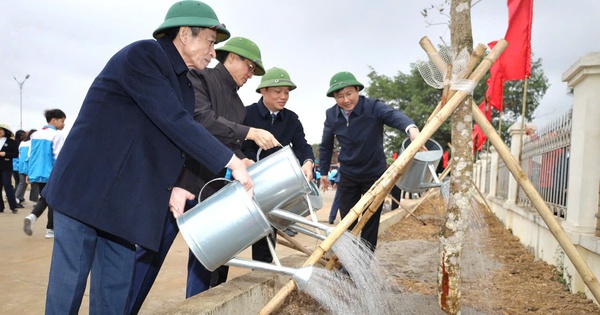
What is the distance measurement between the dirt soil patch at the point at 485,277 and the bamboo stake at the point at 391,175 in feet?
1.80

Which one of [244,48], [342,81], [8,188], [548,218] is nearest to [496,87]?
[342,81]

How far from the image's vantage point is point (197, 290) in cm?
258

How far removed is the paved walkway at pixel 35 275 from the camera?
2.80 meters

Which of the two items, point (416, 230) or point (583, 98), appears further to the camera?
point (416, 230)

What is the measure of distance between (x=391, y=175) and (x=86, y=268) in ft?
4.70

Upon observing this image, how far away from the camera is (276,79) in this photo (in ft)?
10.5

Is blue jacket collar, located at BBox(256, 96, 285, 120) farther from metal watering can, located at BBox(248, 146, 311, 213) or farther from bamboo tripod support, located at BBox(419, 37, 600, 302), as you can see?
bamboo tripod support, located at BBox(419, 37, 600, 302)

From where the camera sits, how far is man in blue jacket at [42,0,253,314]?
1.67m

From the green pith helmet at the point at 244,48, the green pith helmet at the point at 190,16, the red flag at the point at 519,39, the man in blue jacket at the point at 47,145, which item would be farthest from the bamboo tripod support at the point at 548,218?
the man in blue jacket at the point at 47,145

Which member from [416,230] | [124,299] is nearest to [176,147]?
[124,299]

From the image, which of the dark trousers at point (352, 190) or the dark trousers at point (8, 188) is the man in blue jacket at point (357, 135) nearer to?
the dark trousers at point (352, 190)

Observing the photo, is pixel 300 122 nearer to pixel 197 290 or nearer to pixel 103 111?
pixel 197 290

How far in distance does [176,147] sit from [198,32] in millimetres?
509

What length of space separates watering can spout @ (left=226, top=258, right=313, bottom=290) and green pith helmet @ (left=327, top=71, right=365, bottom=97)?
5.78 ft
